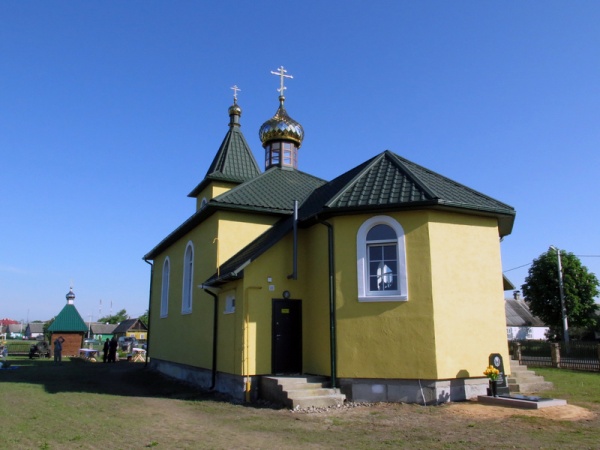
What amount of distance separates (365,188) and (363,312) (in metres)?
3.02

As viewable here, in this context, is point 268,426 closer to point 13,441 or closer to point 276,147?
point 13,441

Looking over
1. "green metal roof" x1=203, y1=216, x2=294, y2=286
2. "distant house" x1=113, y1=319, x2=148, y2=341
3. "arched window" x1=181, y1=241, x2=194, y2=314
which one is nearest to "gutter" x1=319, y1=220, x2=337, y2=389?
"green metal roof" x1=203, y1=216, x2=294, y2=286

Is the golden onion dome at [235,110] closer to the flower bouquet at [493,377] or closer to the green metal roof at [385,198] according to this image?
the green metal roof at [385,198]

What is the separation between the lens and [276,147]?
2006 cm

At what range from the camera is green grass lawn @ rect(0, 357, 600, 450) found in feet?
24.3

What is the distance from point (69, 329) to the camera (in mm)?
32125

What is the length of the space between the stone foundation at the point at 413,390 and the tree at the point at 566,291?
28951 mm

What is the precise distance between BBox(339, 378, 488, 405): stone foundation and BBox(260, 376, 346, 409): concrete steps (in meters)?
0.33

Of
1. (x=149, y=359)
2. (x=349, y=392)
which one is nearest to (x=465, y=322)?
(x=349, y=392)

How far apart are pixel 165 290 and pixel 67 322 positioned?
582 inches

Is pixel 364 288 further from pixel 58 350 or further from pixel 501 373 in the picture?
pixel 58 350

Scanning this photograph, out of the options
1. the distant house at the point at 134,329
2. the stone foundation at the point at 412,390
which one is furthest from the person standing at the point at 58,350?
the distant house at the point at 134,329

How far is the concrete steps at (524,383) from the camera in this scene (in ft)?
38.9

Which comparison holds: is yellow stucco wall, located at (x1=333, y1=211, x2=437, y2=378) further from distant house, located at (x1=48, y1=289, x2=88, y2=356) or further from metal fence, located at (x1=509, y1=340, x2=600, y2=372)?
distant house, located at (x1=48, y1=289, x2=88, y2=356)
